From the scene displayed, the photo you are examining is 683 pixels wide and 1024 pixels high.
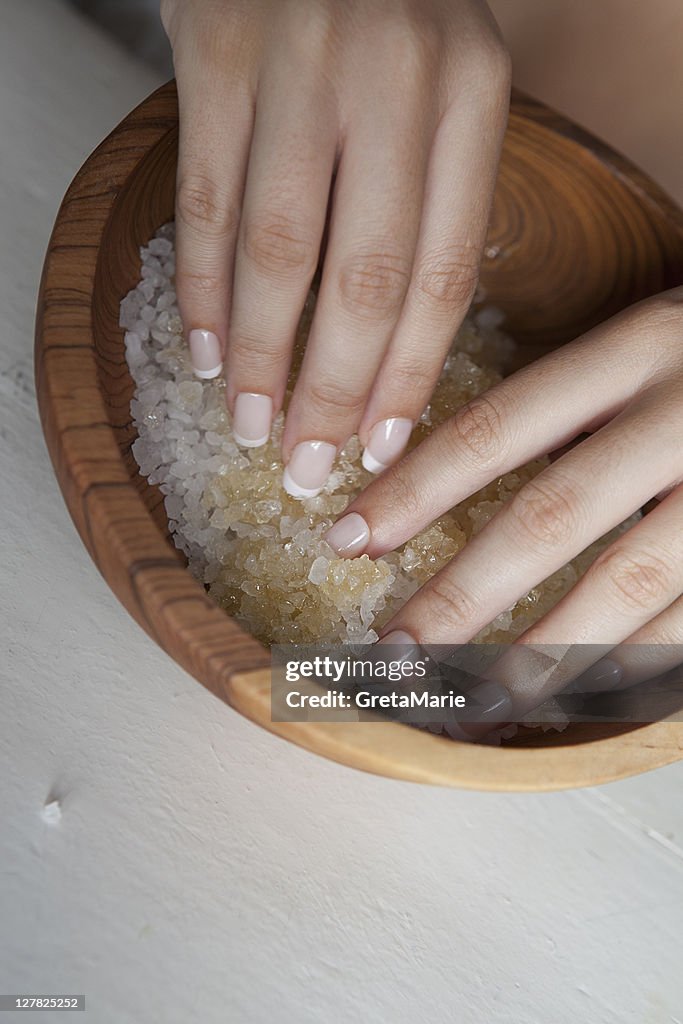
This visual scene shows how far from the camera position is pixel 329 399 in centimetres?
63

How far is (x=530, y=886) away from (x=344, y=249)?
47cm

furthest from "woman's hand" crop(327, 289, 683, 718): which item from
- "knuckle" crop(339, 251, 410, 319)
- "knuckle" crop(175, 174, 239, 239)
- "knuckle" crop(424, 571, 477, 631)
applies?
"knuckle" crop(175, 174, 239, 239)

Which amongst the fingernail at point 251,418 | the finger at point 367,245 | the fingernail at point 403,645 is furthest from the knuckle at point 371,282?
the fingernail at point 403,645

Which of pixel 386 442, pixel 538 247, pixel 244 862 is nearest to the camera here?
pixel 244 862

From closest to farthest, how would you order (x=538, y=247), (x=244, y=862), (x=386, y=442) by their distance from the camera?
(x=244, y=862) < (x=386, y=442) < (x=538, y=247)

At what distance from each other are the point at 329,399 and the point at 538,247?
333 mm

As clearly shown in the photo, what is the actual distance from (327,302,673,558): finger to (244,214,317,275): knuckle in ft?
0.53

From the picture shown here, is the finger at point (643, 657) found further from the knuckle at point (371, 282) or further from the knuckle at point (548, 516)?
the knuckle at point (371, 282)

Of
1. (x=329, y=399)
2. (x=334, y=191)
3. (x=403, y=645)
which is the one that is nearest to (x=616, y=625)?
(x=403, y=645)

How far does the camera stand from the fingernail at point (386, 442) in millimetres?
676

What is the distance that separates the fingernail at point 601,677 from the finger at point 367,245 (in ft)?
0.87

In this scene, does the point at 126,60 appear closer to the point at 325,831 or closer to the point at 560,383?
the point at 560,383

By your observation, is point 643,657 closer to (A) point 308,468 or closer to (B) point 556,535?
(B) point 556,535

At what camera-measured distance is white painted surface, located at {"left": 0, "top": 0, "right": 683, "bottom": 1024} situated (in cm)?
52
